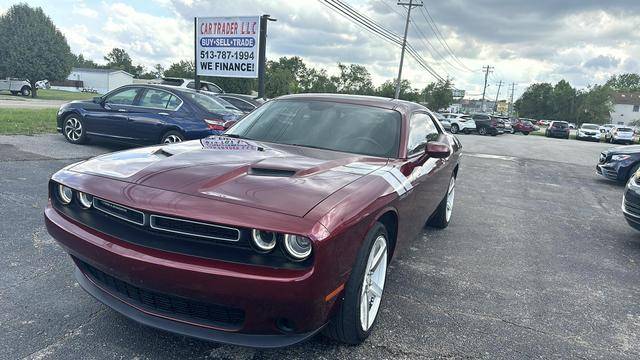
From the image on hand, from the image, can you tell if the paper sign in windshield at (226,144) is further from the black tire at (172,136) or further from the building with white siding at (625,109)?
the building with white siding at (625,109)

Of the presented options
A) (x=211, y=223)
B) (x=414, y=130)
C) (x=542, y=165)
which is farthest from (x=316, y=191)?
(x=542, y=165)

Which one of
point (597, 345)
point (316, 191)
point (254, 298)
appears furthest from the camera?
point (597, 345)

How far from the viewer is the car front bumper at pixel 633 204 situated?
5004 millimetres

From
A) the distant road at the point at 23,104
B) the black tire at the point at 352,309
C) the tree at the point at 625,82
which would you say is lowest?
the distant road at the point at 23,104

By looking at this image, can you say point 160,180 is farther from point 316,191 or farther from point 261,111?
point 261,111

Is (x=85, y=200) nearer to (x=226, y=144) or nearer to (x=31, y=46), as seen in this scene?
(x=226, y=144)

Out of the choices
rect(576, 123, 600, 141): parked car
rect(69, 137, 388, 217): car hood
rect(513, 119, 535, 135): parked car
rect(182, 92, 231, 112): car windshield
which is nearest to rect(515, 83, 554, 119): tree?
rect(513, 119, 535, 135): parked car

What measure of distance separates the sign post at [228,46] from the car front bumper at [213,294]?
11450 mm

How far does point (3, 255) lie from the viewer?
3.49m

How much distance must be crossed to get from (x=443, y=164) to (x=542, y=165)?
1007 centimetres

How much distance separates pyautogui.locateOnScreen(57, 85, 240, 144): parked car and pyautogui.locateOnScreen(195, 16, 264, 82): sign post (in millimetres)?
4701

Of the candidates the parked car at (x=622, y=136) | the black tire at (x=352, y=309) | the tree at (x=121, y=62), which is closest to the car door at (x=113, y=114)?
the black tire at (x=352, y=309)

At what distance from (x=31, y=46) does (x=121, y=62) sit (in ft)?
311

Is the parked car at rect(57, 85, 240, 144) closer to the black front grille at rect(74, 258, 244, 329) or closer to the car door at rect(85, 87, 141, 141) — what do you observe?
the car door at rect(85, 87, 141, 141)
